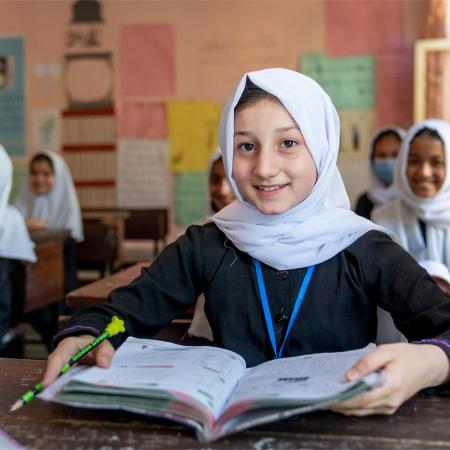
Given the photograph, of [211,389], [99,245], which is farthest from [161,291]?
[99,245]

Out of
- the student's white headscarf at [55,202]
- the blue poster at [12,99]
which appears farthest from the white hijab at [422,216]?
the blue poster at [12,99]

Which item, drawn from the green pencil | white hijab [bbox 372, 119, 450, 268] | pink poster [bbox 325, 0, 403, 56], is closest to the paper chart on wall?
pink poster [bbox 325, 0, 403, 56]

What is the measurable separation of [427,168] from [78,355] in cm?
→ 196

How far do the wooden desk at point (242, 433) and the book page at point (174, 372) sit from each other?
43 millimetres

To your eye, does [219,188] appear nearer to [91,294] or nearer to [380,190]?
[91,294]

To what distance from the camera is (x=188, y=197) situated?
17.3 ft

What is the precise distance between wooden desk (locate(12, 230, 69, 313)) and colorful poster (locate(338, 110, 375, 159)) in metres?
2.57

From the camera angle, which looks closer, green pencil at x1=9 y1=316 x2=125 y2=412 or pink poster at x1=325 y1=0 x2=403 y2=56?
green pencil at x1=9 y1=316 x2=125 y2=412

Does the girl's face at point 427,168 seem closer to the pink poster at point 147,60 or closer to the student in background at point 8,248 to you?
the student in background at point 8,248

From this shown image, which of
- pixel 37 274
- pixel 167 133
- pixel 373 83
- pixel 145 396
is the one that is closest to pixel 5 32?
pixel 167 133

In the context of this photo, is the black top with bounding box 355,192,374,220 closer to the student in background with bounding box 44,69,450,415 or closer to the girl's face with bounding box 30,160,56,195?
the girl's face with bounding box 30,160,56,195

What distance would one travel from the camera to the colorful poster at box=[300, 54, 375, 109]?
4.86 metres

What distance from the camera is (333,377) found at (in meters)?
0.70

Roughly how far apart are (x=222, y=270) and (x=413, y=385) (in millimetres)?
426
